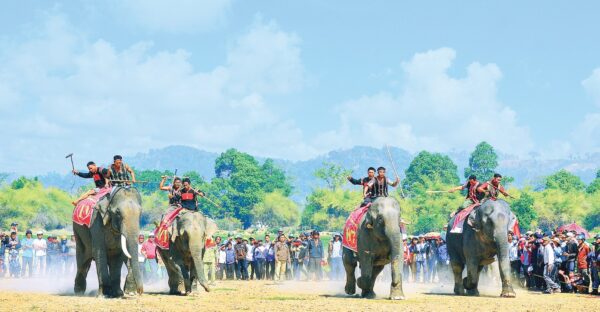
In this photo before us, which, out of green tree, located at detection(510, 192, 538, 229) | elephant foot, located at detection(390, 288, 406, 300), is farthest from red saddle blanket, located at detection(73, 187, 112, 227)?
→ green tree, located at detection(510, 192, 538, 229)

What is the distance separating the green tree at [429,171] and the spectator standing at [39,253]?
13934 cm

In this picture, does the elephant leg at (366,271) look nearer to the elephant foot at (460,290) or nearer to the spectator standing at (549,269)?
the elephant foot at (460,290)

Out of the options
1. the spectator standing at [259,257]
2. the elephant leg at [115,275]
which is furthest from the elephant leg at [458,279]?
the spectator standing at [259,257]

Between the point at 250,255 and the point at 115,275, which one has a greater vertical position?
the point at 250,255

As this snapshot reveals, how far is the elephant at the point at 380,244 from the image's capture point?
23.4 meters

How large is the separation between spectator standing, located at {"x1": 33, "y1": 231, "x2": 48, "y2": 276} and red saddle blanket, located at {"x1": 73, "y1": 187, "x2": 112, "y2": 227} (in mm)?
18887

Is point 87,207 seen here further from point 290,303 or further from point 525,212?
point 525,212

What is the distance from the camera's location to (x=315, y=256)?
4009 centimetres

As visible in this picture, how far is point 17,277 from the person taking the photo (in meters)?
40.9

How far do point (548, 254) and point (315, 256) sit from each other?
45.0 ft

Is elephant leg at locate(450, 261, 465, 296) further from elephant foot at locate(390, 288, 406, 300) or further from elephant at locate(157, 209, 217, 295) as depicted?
elephant at locate(157, 209, 217, 295)

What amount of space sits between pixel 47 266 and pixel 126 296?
20.8m

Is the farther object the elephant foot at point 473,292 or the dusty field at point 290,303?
the elephant foot at point 473,292

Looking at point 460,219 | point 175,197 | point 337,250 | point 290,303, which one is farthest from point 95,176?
point 337,250
